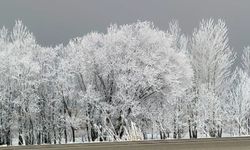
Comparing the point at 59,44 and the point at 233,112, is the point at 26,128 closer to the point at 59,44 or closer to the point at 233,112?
the point at 59,44

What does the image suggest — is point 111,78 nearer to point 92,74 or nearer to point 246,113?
point 92,74

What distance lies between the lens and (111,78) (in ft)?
128

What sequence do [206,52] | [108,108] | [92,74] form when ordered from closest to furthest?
[108,108]
[92,74]
[206,52]

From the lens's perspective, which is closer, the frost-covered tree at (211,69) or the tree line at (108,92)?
the tree line at (108,92)

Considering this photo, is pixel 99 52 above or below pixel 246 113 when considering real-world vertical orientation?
above

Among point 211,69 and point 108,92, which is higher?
point 211,69

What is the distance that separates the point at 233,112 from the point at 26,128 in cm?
1864

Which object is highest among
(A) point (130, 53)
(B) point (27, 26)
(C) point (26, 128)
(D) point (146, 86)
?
(B) point (27, 26)

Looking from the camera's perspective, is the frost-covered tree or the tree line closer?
the tree line

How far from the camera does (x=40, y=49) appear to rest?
45.2 metres

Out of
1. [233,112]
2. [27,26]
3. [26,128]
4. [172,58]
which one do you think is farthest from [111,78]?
[27,26]

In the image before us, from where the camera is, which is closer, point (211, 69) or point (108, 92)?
point (108, 92)

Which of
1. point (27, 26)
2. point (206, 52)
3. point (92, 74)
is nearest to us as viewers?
point (92, 74)

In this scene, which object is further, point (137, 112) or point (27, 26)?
point (27, 26)
